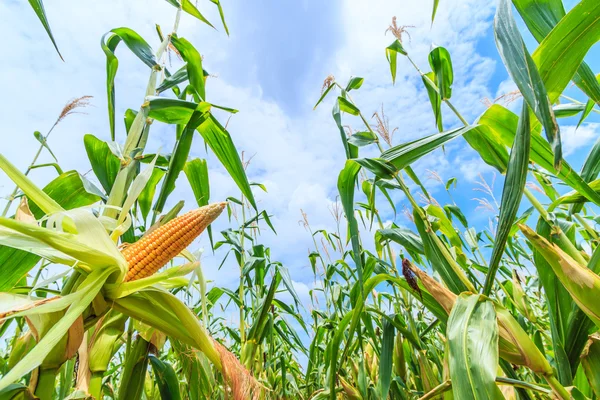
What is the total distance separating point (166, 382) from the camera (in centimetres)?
107

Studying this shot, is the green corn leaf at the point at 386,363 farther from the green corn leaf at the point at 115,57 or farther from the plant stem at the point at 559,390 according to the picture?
the green corn leaf at the point at 115,57

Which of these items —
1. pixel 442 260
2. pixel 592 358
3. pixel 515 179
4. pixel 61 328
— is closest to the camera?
pixel 61 328

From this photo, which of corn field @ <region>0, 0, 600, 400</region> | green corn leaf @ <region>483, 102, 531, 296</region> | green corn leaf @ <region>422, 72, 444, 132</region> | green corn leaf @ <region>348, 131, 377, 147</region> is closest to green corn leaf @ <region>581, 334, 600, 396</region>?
corn field @ <region>0, 0, 600, 400</region>

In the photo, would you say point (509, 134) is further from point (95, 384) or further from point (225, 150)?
point (95, 384)

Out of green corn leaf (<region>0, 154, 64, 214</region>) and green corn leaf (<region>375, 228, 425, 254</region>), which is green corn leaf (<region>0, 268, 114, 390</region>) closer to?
green corn leaf (<region>0, 154, 64, 214</region>)

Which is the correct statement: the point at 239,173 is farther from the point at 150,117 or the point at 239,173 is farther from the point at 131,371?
the point at 131,371

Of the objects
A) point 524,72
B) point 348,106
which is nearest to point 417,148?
point 524,72

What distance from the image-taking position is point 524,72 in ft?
2.02

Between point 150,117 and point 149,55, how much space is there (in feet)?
0.87

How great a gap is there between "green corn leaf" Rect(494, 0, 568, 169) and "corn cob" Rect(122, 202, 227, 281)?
0.75 metres

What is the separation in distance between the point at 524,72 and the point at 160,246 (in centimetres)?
82

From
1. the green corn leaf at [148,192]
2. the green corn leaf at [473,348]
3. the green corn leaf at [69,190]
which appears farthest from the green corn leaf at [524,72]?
the green corn leaf at [148,192]

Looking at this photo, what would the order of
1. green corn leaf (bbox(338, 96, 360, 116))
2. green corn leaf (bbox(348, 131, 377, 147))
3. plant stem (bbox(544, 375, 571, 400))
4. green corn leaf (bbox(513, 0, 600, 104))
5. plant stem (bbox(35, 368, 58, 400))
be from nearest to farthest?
plant stem (bbox(35, 368, 58, 400))
plant stem (bbox(544, 375, 571, 400))
green corn leaf (bbox(513, 0, 600, 104))
green corn leaf (bbox(348, 131, 377, 147))
green corn leaf (bbox(338, 96, 360, 116))

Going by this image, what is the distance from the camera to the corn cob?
82 cm
